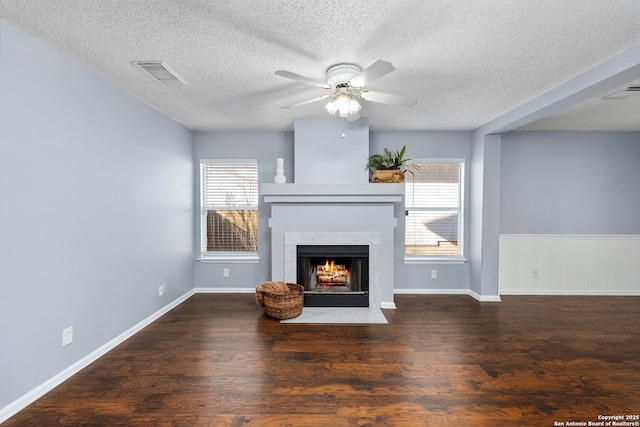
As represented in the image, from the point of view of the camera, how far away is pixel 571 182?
429 centimetres

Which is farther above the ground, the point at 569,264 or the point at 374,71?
the point at 374,71

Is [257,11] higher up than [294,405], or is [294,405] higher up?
[257,11]

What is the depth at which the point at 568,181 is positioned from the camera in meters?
4.29

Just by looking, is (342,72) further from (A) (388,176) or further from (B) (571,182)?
(B) (571,182)

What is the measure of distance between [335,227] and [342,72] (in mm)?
2007

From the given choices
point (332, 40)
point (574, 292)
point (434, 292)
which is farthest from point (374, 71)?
point (574, 292)

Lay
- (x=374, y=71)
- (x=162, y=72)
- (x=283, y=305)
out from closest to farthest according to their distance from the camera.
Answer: (x=374, y=71), (x=162, y=72), (x=283, y=305)

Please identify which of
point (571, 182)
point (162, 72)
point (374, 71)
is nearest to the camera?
point (374, 71)

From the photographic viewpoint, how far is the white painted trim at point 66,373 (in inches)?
70.7

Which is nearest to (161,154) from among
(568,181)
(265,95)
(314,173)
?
(265,95)

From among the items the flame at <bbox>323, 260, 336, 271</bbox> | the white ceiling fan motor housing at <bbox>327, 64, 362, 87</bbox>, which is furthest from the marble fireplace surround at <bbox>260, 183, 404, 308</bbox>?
the white ceiling fan motor housing at <bbox>327, 64, 362, 87</bbox>

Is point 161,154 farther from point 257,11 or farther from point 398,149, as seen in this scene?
point 398,149

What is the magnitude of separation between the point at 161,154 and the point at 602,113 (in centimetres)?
521

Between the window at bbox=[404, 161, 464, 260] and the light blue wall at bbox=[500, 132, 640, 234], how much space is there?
66 cm
